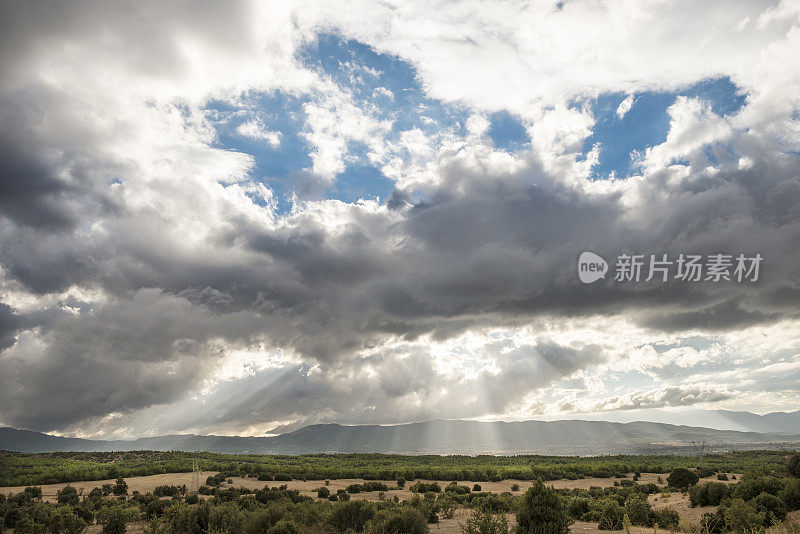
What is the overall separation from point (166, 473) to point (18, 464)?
29143 millimetres

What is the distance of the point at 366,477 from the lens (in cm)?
7900

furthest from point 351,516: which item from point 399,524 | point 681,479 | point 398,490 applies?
point 681,479

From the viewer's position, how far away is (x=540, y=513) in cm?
2347

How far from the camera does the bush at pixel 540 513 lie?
2316 cm

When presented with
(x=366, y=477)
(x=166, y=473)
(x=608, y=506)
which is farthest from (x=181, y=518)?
(x=166, y=473)

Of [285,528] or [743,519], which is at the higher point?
[285,528]

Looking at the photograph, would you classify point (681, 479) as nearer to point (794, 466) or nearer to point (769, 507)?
point (794, 466)

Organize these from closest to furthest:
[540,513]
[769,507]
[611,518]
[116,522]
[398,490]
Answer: [540,513] → [769,507] → [116,522] → [611,518] → [398,490]

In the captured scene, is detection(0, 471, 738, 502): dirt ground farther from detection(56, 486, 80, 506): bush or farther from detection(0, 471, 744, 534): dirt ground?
detection(56, 486, 80, 506): bush

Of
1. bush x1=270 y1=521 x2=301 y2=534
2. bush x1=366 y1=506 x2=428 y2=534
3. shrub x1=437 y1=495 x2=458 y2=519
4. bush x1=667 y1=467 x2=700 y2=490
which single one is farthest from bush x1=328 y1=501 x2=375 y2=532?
bush x1=667 y1=467 x2=700 y2=490

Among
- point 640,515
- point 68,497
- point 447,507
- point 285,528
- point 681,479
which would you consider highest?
point 285,528

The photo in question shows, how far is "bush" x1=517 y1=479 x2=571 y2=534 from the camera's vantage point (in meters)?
23.2

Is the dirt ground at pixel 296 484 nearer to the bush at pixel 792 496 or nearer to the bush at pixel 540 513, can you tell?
the bush at pixel 792 496

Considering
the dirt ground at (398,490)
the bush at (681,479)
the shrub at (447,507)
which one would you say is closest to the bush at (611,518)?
the dirt ground at (398,490)
